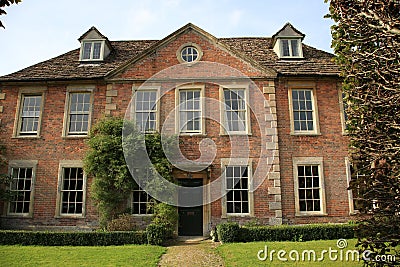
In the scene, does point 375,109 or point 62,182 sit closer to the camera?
point 375,109

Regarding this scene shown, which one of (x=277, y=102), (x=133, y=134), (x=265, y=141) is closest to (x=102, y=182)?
(x=133, y=134)

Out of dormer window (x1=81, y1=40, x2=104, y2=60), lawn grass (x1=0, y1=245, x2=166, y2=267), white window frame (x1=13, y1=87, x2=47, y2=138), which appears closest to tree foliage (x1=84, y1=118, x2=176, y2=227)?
lawn grass (x1=0, y1=245, x2=166, y2=267)

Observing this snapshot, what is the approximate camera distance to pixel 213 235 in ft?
46.8

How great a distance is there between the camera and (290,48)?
18.5 meters

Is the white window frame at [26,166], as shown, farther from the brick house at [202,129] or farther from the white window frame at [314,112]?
the white window frame at [314,112]

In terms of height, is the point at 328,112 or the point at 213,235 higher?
the point at 328,112

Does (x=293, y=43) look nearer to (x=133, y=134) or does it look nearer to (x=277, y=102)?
(x=277, y=102)

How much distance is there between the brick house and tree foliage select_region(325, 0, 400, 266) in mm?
9165

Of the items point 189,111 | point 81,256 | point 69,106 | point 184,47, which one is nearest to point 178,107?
point 189,111

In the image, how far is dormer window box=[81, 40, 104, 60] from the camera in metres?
18.7

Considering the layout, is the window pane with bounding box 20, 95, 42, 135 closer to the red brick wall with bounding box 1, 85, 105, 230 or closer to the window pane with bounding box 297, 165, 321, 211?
the red brick wall with bounding box 1, 85, 105, 230

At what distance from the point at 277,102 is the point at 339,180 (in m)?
4.70

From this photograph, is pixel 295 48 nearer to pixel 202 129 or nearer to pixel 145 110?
pixel 202 129

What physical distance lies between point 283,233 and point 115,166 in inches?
297
